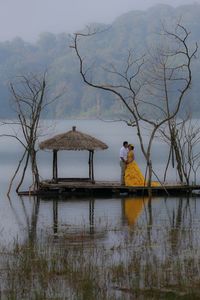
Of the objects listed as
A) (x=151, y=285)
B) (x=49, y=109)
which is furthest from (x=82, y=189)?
(x=49, y=109)

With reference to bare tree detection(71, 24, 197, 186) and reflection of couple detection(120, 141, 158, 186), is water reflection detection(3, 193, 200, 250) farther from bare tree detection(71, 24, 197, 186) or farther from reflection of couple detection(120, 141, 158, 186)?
bare tree detection(71, 24, 197, 186)

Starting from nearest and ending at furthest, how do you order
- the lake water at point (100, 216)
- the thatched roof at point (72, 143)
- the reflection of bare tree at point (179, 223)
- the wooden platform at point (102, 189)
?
the reflection of bare tree at point (179, 223) → the lake water at point (100, 216) → the wooden platform at point (102, 189) → the thatched roof at point (72, 143)

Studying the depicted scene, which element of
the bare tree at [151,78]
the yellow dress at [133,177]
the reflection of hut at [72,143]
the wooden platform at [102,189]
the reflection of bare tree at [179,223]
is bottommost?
the reflection of bare tree at [179,223]

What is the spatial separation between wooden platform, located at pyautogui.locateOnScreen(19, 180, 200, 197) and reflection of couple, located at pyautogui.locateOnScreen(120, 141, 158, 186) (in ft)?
1.11

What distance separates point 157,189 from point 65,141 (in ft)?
14.3

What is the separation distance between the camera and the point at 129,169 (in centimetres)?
3061

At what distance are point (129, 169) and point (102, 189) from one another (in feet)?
4.75

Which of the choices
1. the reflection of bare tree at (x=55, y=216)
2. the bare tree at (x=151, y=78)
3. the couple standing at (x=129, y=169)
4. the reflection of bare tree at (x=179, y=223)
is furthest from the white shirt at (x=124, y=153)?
the reflection of bare tree at (x=55, y=216)

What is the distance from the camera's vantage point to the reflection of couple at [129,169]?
30297 mm

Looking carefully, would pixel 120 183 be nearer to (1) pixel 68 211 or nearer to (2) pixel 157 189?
(2) pixel 157 189

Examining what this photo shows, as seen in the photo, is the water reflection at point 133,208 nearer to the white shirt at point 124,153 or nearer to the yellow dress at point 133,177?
the yellow dress at point 133,177

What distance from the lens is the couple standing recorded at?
99.4 ft

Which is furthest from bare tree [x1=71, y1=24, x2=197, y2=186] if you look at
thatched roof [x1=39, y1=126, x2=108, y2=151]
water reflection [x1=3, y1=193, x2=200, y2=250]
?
thatched roof [x1=39, y1=126, x2=108, y2=151]

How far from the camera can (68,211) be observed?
1062 inches
